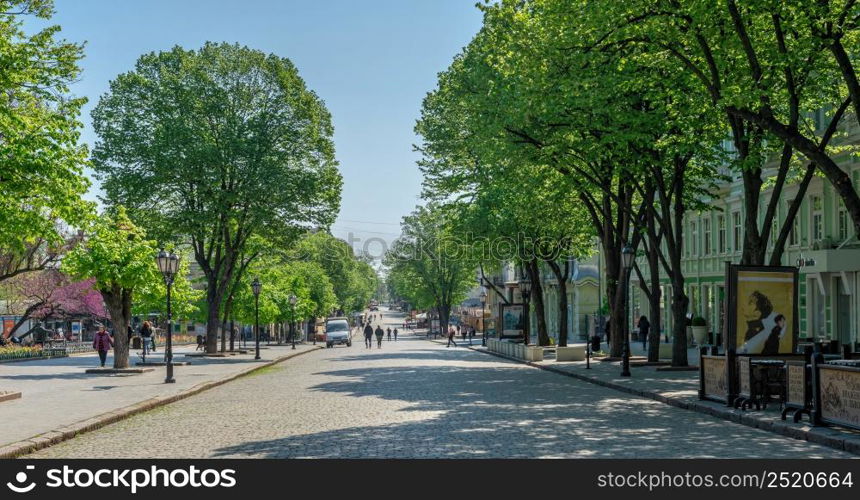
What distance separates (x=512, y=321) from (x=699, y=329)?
42.8ft

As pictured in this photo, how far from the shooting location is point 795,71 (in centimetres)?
2186

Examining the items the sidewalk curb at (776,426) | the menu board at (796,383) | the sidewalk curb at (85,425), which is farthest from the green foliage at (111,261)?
the menu board at (796,383)

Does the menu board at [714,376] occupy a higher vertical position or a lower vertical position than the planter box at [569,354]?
higher

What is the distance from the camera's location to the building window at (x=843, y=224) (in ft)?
116

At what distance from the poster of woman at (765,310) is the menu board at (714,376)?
61 centimetres

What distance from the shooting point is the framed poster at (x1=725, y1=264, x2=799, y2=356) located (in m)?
19.8

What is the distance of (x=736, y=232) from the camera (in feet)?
157

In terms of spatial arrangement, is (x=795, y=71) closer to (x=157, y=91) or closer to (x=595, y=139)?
(x=595, y=139)

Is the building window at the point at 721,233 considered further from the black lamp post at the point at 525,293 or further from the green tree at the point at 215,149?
the green tree at the point at 215,149

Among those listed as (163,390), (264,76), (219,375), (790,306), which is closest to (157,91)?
(264,76)

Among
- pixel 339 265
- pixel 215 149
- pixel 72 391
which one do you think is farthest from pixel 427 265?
pixel 72 391

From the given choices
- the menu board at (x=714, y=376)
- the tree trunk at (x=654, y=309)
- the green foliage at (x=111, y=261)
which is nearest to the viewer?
the menu board at (x=714, y=376)

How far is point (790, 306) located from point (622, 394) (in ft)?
16.3

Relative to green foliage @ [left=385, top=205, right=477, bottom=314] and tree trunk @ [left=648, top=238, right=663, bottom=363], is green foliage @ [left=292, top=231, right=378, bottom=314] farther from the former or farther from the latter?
tree trunk @ [left=648, top=238, right=663, bottom=363]
